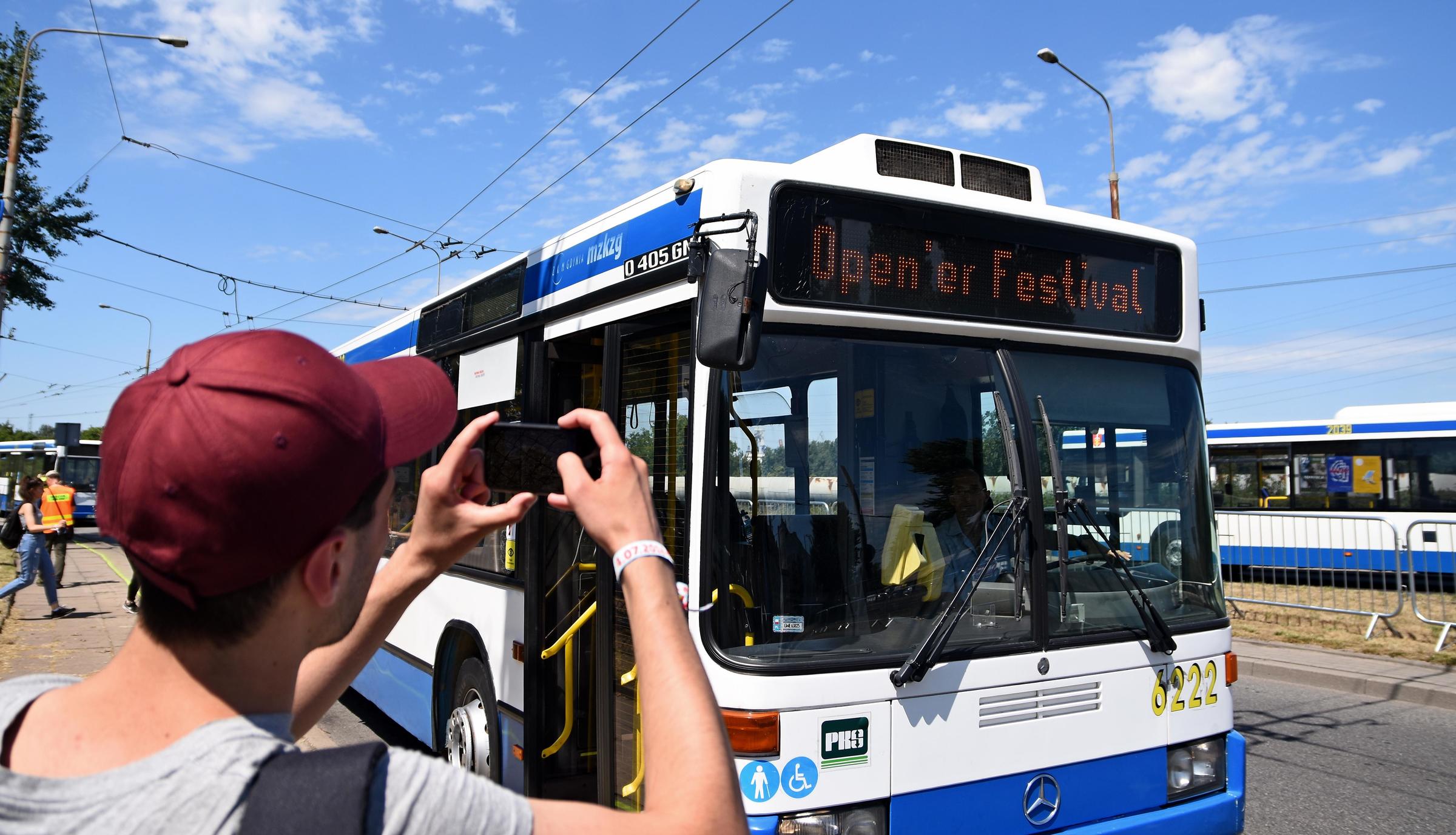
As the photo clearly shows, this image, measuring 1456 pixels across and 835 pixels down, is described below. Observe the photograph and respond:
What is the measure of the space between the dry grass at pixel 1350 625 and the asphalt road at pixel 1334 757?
7.03 ft

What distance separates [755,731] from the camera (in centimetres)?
312

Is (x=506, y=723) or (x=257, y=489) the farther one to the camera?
(x=506, y=723)

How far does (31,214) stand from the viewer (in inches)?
1035

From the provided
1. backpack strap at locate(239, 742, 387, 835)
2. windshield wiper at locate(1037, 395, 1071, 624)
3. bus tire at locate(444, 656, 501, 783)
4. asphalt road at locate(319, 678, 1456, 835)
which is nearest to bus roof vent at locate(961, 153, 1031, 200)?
windshield wiper at locate(1037, 395, 1071, 624)

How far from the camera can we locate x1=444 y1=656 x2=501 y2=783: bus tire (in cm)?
506

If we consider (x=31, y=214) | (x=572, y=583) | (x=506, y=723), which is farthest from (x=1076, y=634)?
(x=31, y=214)

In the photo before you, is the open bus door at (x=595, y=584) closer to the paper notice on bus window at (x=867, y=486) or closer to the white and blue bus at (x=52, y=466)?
the paper notice on bus window at (x=867, y=486)

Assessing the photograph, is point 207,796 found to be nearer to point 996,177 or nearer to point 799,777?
point 799,777

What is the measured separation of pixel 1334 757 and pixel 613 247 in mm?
6568

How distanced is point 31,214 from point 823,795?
3026 centimetres

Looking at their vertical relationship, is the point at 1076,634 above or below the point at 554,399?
below

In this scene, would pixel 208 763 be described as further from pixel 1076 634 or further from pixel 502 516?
pixel 1076 634

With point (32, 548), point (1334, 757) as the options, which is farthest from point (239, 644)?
point (32, 548)

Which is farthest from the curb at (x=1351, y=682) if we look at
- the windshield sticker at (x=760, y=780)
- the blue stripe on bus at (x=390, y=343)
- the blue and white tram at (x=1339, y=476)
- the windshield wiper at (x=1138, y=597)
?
the blue stripe on bus at (x=390, y=343)
